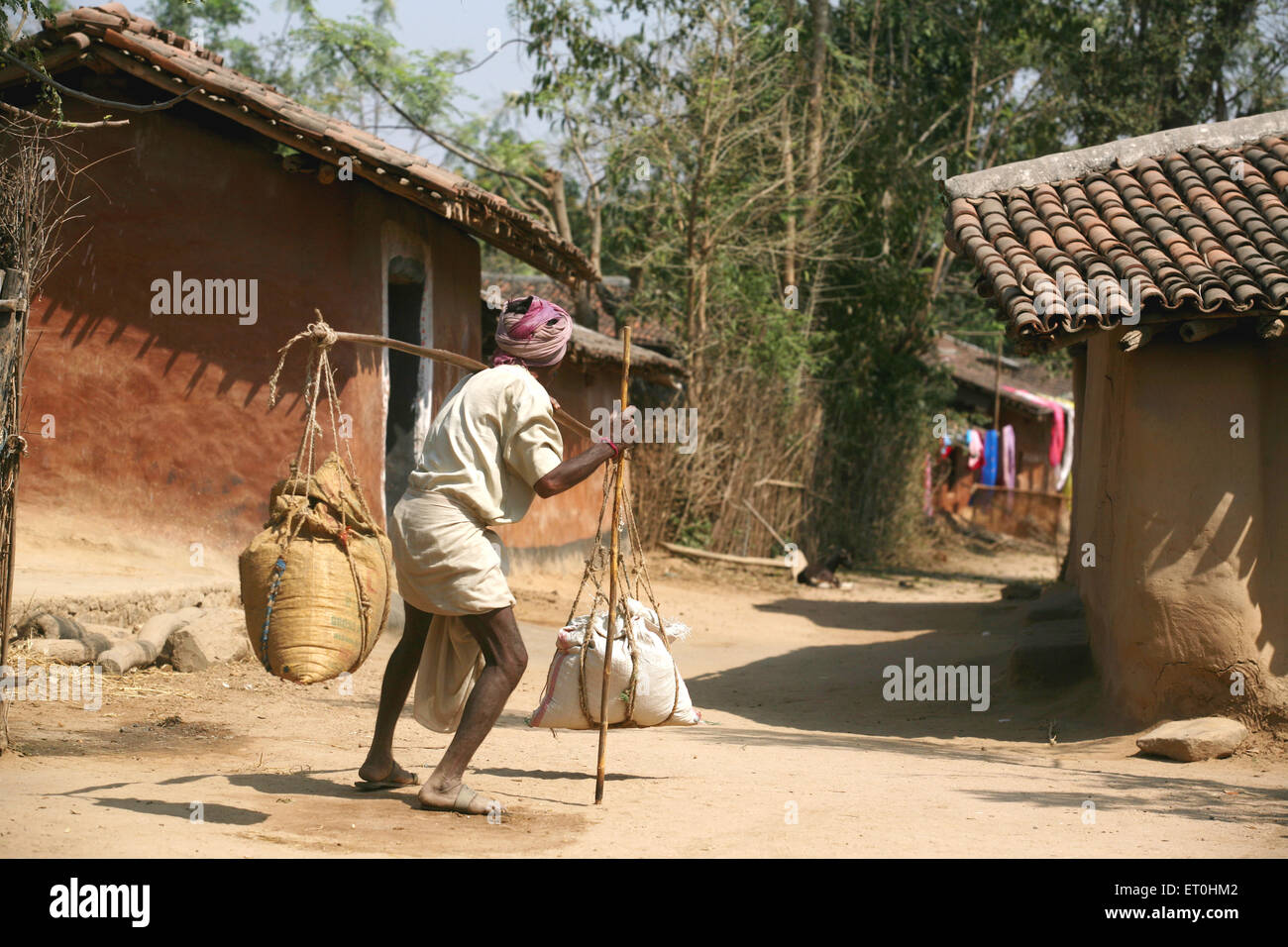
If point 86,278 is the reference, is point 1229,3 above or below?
above

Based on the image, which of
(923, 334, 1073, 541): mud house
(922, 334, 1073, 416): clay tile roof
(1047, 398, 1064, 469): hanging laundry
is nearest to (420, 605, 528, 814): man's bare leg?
(923, 334, 1073, 541): mud house

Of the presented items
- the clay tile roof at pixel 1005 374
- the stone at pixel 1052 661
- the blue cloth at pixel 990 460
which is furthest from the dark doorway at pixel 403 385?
the clay tile roof at pixel 1005 374

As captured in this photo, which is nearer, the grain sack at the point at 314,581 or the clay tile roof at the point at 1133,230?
the grain sack at the point at 314,581

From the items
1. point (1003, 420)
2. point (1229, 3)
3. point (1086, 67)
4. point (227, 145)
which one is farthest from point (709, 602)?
point (1003, 420)

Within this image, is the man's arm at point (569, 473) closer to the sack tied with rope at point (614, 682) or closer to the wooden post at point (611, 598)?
the wooden post at point (611, 598)

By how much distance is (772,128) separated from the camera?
18.8 meters

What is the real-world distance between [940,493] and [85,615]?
822 inches

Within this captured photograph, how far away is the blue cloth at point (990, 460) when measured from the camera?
2519cm

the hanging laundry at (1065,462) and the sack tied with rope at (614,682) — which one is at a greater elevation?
the hanging laundry at (1065,462)

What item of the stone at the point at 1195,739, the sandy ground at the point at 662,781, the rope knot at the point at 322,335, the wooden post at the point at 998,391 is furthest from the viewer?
the wooden post at the point at 998,391

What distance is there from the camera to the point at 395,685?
4750mm

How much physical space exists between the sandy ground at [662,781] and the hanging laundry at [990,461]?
53.3ft

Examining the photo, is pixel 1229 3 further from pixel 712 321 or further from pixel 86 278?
pixel 86 278

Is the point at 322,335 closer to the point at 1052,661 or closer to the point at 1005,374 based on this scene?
the point at 1052,661
